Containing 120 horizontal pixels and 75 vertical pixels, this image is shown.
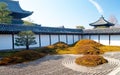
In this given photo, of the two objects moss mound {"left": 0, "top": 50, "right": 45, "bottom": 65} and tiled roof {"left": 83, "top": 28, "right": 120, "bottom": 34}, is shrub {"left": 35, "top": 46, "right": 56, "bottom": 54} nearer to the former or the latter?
moss mound {"left": 0, "top": 50, "right": 45, "bottom": 65}

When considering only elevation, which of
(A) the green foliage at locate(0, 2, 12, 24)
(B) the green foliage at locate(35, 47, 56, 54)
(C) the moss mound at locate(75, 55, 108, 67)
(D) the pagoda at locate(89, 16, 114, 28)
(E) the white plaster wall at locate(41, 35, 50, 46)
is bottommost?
(B) the green foliage at locate(35, 47, 56, 54)

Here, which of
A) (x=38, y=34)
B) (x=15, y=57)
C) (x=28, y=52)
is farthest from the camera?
(x=38, y=34)

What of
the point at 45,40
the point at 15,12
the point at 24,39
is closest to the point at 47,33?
the point at 45,40

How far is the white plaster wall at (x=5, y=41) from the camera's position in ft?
94.3

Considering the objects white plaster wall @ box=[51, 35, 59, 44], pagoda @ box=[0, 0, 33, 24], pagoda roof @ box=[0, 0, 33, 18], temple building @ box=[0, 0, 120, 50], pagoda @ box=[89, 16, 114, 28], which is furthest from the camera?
pagoda @ box=[89, 16, 114, 28]

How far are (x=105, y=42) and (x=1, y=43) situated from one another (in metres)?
21.8

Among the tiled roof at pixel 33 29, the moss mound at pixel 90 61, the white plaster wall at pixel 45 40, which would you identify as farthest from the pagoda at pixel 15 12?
the moss mound at pixel 90 61

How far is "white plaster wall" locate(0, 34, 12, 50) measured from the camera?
28.8 meters

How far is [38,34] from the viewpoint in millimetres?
35094

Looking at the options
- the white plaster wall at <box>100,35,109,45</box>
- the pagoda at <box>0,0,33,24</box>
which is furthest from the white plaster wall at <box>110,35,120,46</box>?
the pagoda at <box>0,0,33,24</box>

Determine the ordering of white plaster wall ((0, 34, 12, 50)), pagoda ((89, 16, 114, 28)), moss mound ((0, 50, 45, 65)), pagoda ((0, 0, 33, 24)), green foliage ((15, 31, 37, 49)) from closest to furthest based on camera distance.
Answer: moss mound ((0, 50, 45, 65)), white plaster wall ((0, 34, 12, 50)), green foliage ((15, 31, 37, 49)), pagoda ((0, 0, 33, 24)), pagoda ((89, 16, 114, 28))

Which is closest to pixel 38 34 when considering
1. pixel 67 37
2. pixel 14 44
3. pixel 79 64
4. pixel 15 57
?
pixel 14 44

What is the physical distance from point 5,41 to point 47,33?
944 centimetres

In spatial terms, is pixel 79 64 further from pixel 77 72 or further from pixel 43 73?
pixel 43 73
